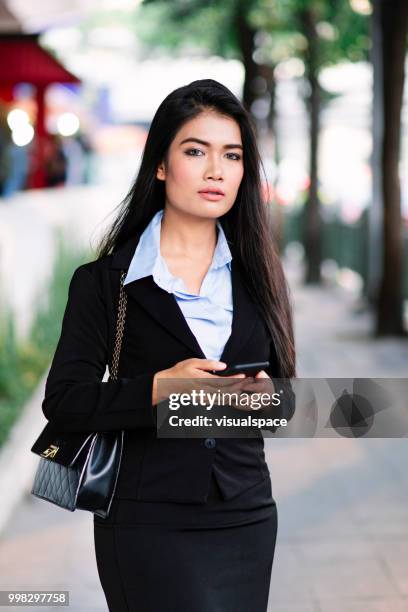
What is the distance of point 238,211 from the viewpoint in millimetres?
2629

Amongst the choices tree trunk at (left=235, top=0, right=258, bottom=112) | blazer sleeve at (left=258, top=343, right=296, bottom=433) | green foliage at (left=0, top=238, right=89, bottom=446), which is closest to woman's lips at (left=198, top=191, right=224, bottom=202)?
blazer sleeve at (left=258, top=343, right=296, bottom=433)

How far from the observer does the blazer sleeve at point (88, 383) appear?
2234 mm

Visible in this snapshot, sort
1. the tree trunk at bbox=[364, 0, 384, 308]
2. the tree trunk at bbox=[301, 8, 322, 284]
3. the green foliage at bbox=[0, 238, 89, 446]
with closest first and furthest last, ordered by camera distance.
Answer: the green foliage at bbox=[0, 238, 89, 446], the tree trunk at bbox=[364, 0, 384, 308], the tree trunk at bbox=[301, 8, 322, 284]

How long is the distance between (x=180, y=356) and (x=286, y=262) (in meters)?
22.3

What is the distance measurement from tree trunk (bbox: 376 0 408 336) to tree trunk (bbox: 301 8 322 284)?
6403mm

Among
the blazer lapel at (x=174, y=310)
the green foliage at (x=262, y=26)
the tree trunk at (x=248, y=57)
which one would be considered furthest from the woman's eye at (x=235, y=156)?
the tree trunk at (x=248, y=57)

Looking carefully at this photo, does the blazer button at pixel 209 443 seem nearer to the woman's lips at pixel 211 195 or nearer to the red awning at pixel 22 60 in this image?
the woman's lips at pixel 211 195

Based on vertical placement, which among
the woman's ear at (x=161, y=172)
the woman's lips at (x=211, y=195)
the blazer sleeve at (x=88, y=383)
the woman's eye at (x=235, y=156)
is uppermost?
the woman's eye at (x=235, y=156)

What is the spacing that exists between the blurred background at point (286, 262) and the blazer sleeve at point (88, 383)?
3.50 feet

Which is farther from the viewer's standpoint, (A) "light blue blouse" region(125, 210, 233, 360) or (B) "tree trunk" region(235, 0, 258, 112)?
(B) "tree trunk" region(235, 0, 258, 112)

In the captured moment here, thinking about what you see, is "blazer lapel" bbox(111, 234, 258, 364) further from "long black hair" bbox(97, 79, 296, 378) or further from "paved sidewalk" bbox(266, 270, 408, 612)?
"paved sidewalk" bbox(266, 270, 408, 612)

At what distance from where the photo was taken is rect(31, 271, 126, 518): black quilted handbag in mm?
2307

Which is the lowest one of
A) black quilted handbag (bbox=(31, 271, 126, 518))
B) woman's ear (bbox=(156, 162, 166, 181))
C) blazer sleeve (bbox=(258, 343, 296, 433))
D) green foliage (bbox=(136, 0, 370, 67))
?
black quilted handbag (bbox=(31, 271, 126, 518))

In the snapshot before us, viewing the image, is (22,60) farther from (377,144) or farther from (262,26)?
(377,144)
